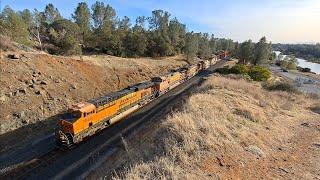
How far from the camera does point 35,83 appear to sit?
3472 centimetres

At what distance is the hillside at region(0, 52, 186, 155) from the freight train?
13.5 ft

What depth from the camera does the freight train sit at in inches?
950

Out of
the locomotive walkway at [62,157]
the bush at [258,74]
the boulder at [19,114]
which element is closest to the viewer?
the locomotive walkway at [62,157]

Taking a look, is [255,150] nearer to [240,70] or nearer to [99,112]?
[99,112]

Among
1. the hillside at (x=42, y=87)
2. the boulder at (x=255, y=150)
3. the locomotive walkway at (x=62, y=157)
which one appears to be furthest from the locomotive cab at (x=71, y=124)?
the boulder at (x=255, y=150)

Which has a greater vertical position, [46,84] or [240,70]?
[46,84]

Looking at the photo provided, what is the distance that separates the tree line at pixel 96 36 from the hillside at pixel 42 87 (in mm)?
10300

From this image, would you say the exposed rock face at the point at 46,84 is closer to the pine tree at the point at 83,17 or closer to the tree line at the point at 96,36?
the tree line at the point at 96,36

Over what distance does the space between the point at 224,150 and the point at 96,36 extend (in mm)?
60373

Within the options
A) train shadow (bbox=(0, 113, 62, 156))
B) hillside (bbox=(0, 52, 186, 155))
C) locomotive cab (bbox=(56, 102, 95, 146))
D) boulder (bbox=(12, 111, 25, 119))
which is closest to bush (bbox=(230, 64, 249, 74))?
hillside (bbox=(0, 52, 186, 155))

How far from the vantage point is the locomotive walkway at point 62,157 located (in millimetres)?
20188

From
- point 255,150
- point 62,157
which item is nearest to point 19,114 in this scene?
point 62,157

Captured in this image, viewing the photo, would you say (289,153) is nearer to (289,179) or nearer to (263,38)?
(289,179)

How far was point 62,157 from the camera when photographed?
74.6 ft
